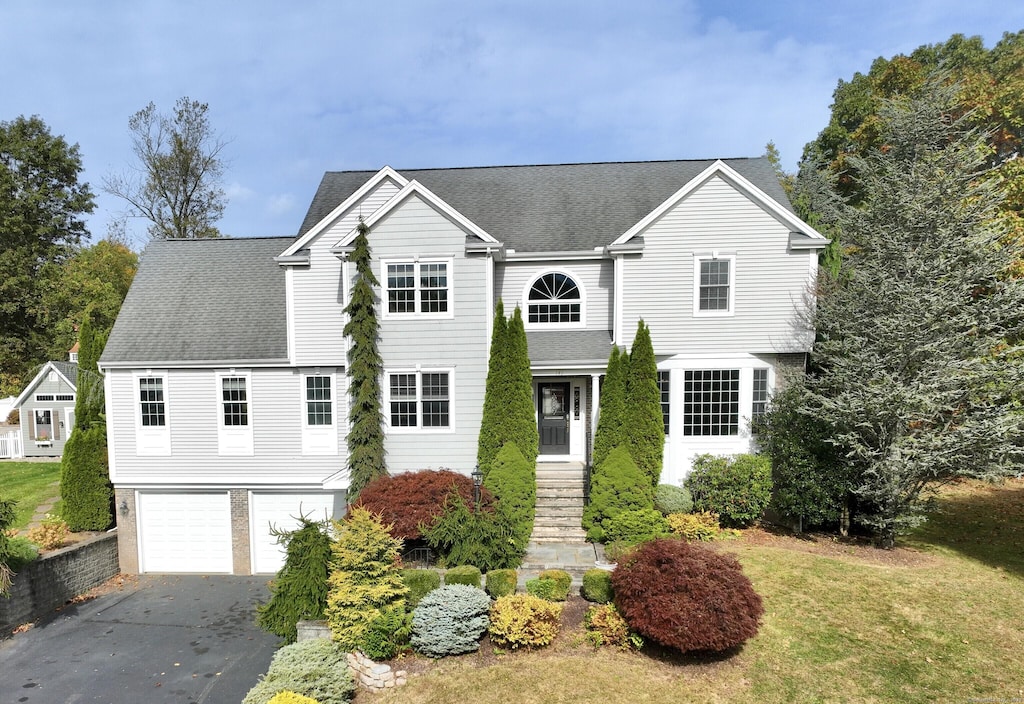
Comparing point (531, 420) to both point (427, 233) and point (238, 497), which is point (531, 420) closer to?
point (427, 233)

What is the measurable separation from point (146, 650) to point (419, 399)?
8.41m

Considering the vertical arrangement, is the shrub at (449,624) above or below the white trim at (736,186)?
below

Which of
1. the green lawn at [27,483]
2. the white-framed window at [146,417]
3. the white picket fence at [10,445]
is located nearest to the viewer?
the white-framed window at [146,417]

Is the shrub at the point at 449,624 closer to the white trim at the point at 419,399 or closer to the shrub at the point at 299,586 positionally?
the shrub at the point at 299,586

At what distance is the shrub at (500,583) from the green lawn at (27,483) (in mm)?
17015

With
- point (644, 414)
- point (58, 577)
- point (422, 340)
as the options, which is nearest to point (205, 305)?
point (422, 340)

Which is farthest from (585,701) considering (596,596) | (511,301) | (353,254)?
(353,254)

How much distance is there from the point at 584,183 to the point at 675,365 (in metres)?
7.65

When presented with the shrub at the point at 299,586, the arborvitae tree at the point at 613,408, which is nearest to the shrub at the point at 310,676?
the shrub at the point at 299,586

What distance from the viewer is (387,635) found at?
8633 mm

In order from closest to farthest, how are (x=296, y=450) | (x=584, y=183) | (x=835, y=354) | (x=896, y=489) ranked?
(x=896, y=489) < (x=835, y=354) < (x=296, y=450) < (x=584, y=183)

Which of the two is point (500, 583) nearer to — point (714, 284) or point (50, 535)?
point (714, 284)

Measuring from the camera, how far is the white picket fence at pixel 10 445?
81.6 feet

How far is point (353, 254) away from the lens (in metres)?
13.0
